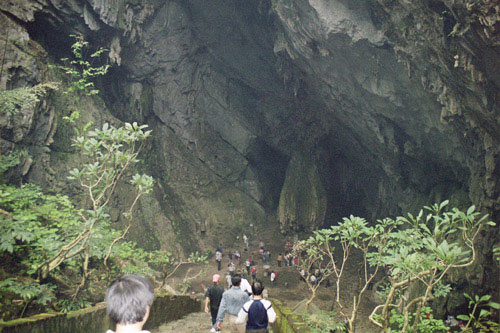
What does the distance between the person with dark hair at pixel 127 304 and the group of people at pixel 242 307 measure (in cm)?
172

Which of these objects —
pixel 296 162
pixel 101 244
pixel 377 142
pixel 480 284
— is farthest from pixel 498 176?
pixel 296 162

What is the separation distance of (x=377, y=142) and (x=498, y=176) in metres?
7.05

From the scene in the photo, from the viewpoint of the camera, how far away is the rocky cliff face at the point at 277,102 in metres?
10.4

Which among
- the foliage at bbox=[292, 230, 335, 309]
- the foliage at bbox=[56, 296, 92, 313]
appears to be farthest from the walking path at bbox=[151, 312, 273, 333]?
the foliage at bbox=[292, 230, 335, 309]

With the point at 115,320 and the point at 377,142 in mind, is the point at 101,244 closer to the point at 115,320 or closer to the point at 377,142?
→ the point at 115,320

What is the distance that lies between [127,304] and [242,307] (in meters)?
2.01

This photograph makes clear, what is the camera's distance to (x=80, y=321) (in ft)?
16.5

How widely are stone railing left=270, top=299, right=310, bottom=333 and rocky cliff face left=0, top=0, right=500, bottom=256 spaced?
8.19 meters

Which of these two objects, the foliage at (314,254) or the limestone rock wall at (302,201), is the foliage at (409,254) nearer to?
the foliage at (314,254)

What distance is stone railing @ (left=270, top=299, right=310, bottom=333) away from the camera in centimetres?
508

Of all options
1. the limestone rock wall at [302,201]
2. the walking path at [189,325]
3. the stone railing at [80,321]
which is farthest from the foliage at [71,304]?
the limestone rock wall at [302,201]

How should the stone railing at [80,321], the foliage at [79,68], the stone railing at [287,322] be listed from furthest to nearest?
the foliage at [79,68]
the stone railing at [287,322]
the stone railing at [80,321]

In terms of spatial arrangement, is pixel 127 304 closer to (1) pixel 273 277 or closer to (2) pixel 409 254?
(2) pixel 409 254

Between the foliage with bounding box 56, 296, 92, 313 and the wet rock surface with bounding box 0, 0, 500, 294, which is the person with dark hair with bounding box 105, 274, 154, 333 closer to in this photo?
the foliage with bounding box 56, 296, 92, 313
